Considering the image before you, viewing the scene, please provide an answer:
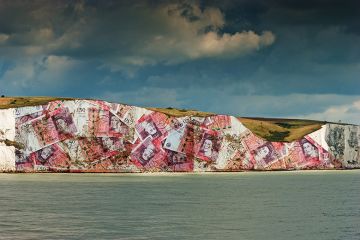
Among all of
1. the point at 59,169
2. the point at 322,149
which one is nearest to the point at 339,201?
the point at 59,169

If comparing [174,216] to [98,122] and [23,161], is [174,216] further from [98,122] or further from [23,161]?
[98,122]

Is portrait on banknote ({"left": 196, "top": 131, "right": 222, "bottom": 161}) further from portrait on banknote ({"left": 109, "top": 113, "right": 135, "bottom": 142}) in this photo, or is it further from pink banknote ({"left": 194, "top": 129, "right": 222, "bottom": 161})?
portrait on banknote ({"left": 109, "top": 113, "right": 135, "bottom": 142})

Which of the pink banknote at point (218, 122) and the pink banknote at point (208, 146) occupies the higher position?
the pink banknote at point (218, 122)

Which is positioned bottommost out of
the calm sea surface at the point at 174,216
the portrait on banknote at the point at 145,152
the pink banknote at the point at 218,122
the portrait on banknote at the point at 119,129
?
the calm sea surface at the point at 174,216

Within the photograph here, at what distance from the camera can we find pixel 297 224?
3619cm

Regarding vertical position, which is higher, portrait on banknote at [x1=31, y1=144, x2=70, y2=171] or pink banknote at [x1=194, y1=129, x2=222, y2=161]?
pink banknote at [x1=194, y1=129, x2=222, y2=161]

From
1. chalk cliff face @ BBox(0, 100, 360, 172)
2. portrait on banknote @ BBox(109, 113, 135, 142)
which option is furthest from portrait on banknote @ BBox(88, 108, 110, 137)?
portrait on banknote @ BBox(109, 113, 135, 142)

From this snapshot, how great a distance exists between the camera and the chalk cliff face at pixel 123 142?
118 meters

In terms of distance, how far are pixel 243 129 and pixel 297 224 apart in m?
108

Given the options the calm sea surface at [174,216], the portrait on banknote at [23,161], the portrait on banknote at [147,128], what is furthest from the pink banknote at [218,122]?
the calm sea surface at [174,216]

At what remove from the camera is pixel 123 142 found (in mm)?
126062

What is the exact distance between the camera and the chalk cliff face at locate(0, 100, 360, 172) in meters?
118

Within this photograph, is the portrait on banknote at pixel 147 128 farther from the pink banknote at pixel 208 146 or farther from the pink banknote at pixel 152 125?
the pink banknote at pixel 208 146

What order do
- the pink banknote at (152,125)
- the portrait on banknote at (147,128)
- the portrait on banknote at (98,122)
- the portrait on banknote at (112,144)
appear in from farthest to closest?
1. the pink banknote at (152,125)
2. the portrait on banknote at (147,128)
3. the portrait on banknote at (112,144)
4. the portrait on banknote at (98,122)
